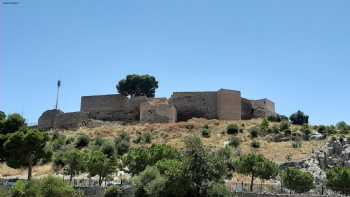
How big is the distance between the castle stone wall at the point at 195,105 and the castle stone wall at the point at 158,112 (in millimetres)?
1522

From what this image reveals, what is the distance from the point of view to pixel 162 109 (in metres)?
Result: 65.8

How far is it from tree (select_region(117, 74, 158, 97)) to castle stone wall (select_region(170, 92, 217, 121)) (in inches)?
444

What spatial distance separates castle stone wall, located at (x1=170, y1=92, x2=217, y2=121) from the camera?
67.1 m

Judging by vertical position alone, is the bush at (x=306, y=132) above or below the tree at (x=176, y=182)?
above

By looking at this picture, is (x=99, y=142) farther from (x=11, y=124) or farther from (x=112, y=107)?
(x=11, y=124)

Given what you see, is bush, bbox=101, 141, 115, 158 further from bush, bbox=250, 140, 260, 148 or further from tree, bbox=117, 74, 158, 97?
Answer: tree, bbox=117, 74, 158, 97

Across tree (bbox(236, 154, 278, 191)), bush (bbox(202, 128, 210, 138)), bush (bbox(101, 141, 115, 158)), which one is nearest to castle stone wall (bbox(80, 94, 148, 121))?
bush (bbox(202, 128, 210, 138))

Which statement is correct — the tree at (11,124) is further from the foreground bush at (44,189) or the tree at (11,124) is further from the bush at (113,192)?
the bush at (113,192)

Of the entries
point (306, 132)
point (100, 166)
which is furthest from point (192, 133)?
point (100, 166)

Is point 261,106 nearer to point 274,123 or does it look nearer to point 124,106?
point 274,123

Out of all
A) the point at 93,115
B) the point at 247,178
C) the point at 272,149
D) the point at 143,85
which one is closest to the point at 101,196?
the point at 247,178

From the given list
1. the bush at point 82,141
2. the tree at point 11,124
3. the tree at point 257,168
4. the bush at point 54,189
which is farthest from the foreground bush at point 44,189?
the bush at point 82,141

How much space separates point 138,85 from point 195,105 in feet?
44.7

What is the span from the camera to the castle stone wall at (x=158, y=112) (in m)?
65.3
